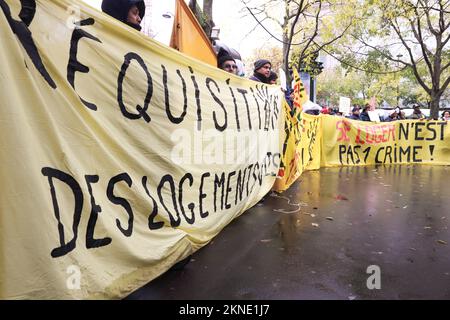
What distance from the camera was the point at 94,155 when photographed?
7.40 ft

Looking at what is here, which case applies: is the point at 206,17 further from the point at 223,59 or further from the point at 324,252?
the point at 324,252

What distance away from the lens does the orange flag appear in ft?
17.2

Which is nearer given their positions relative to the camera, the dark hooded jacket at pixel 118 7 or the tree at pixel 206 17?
the dark hooded jacket at pixel 118 7

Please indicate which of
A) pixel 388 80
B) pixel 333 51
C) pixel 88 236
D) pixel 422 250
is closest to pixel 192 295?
pixel 88 236

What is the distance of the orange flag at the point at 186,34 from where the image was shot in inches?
206

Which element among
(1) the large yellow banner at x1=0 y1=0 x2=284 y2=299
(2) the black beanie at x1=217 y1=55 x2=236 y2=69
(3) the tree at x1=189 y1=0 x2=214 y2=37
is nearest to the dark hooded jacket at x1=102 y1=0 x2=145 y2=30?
(1) the large yellow banner at x1=0 y1=0 x2=284 y2=299

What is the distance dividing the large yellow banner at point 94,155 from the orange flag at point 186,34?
1.84m

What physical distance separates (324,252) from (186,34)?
3816 mm

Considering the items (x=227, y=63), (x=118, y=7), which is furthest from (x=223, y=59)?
(x=118, y=7)

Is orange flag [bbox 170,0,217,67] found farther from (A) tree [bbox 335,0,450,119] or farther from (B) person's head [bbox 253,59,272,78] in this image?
(A) tree [bbox 335,0,450,119]

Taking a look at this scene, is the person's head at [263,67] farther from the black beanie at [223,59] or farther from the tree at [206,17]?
the tree at [206,17]

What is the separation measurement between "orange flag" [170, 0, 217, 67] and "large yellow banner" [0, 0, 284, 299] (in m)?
1.84

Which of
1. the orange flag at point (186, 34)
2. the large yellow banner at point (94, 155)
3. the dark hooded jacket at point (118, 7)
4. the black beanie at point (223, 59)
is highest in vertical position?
the orange flag at point (186, 34)

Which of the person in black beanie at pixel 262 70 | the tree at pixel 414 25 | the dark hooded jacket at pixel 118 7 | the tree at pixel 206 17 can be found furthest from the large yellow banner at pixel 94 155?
the tree at pixel 414 25
